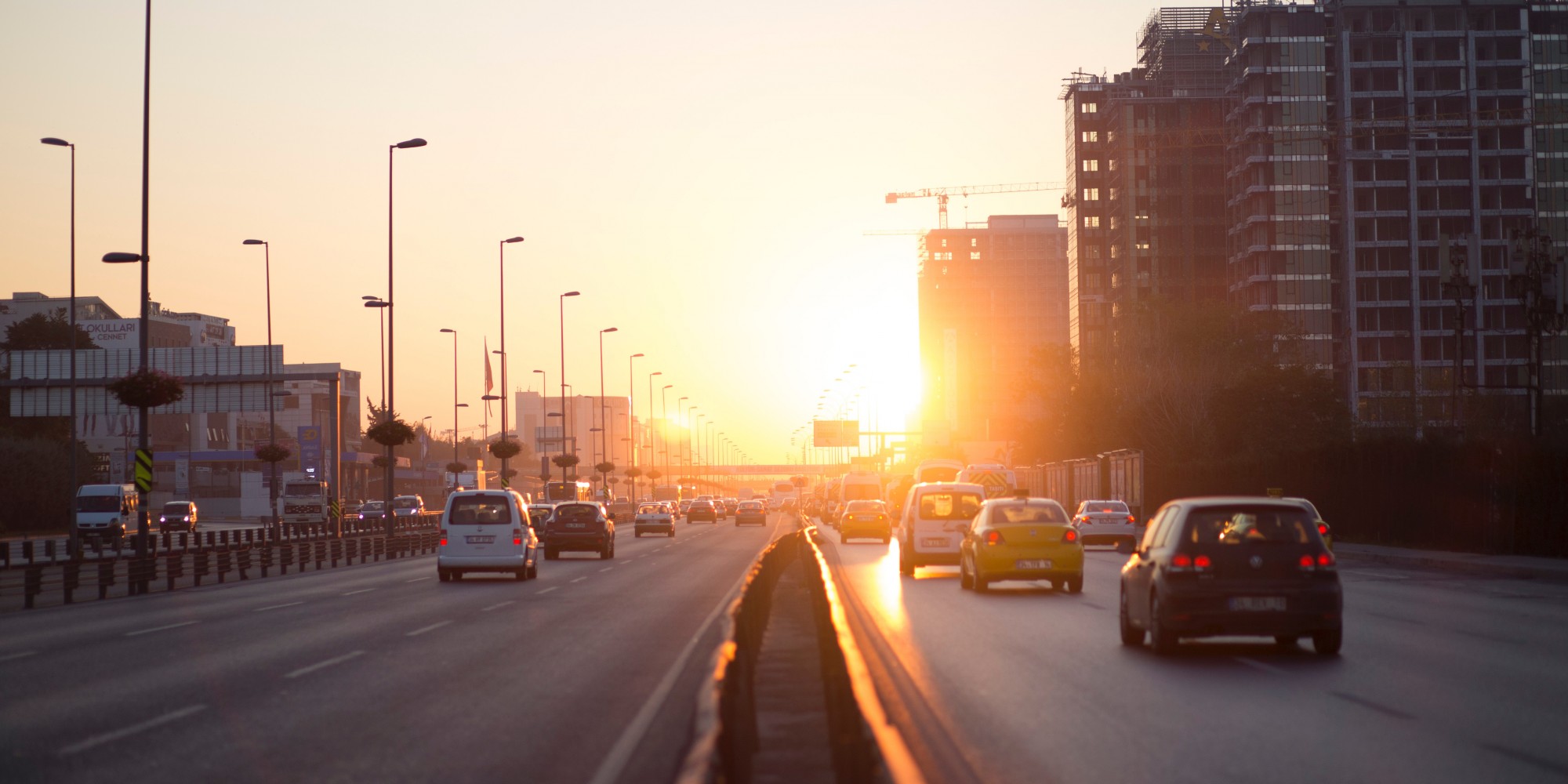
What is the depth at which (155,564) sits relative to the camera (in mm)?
34969

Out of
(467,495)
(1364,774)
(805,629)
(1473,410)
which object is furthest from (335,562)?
(1473,410)

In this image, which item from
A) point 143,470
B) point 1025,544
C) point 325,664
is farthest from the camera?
point 143,470

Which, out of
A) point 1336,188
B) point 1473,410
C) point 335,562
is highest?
point 1336,188

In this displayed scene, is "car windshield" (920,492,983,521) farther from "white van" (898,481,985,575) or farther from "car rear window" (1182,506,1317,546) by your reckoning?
"car rear window" (1182,506,1317,546)

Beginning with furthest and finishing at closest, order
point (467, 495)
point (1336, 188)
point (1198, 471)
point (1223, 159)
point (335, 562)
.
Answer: point (1223, 159) < point (1336, 188) < point (1198, 471) < point (335, 562) < point (467, 495)

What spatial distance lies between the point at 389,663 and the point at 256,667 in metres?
1.27

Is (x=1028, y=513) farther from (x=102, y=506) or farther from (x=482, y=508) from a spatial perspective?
(x=102, y=506)

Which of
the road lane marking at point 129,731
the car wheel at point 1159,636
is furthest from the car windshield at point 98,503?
the car wheel at point 1159,636

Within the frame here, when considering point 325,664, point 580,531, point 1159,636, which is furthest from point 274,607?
point 580,531

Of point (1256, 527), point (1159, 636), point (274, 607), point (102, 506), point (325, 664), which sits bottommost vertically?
point (274, 607)

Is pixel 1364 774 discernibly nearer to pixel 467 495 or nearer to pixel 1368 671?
pixel 1368 671

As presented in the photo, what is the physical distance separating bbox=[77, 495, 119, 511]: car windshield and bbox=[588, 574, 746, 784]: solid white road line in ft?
181

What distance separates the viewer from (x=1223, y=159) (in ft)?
539

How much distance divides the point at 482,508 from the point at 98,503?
1567 inches
